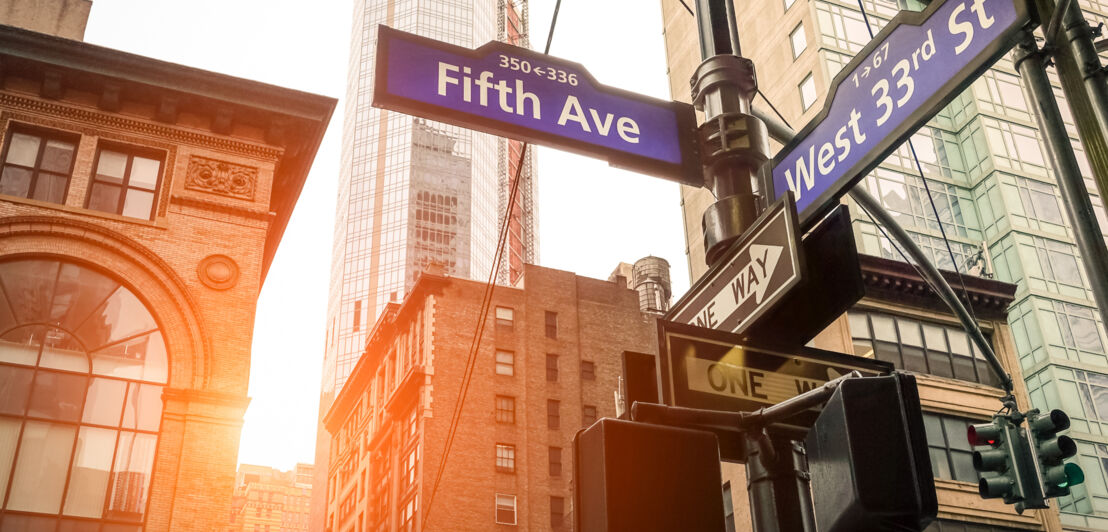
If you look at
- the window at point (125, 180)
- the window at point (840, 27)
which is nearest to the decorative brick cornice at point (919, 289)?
the window at point (840, 27)

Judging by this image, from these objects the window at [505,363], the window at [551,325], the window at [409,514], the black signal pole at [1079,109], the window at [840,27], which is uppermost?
the window at [840,27]

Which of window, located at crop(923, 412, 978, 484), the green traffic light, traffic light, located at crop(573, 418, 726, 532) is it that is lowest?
traffic light, located at crop(573, 418, 726, 532)

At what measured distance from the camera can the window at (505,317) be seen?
199 ft

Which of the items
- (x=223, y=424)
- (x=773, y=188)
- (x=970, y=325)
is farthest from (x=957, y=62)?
(x=223, y=424)

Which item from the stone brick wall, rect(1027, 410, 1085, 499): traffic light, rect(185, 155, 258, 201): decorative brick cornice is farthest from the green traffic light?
rect(185, 155, 258, 201): decorative brick cornice

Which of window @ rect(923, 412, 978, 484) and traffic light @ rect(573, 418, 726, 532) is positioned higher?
window @ rect(923, 412, 978, 484)

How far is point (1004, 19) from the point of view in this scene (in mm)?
3975

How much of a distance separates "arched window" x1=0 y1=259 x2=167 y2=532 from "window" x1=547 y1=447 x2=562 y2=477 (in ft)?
120

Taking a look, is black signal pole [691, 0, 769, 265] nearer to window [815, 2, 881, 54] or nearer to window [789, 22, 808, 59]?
window [815, 2, 881, 54]

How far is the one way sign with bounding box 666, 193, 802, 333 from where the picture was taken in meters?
4.27

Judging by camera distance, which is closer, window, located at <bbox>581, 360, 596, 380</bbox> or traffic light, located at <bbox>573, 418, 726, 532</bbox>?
traffic light, located at <bbox>573, 418, 726, 532</bbox>

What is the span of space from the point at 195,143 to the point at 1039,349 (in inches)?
1260

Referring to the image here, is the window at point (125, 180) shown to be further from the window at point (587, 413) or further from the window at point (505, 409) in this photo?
the window at point (587, 413)

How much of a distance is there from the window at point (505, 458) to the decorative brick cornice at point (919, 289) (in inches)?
1087
